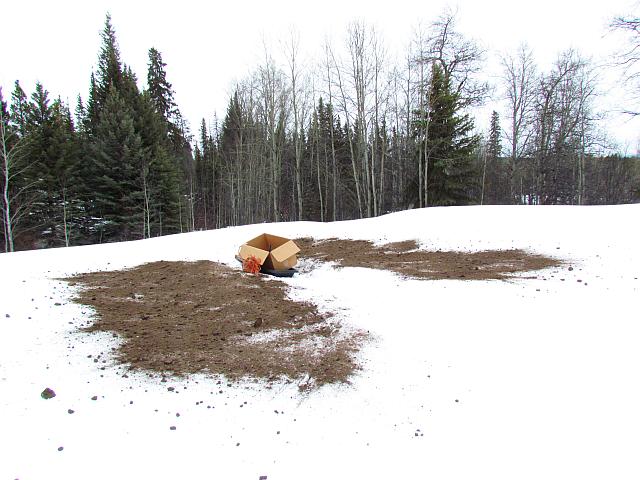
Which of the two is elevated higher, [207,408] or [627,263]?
[627,263]

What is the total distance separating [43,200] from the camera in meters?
21.6

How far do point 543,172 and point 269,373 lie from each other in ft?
96.0

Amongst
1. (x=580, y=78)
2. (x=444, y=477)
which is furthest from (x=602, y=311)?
(x=580, y=78)

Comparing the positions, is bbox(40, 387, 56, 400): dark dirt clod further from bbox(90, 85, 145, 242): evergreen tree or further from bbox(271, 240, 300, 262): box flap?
bbox(90, 85, 145, 242): evergreen tree

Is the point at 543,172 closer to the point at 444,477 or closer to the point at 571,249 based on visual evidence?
the point at 571,249

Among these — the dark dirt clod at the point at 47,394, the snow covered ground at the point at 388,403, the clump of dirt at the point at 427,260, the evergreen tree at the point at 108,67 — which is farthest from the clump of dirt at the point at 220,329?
the evergreen tree at the point at 108,67

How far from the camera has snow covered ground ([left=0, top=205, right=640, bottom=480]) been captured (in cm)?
213

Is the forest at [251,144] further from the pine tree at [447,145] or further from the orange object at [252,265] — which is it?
the orange object at [252,265]

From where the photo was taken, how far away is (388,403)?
2.80m

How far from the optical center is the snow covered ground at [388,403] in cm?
213

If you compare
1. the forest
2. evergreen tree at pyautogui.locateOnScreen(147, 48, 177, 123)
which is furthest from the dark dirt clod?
evergreen tree at pyautogui.locateOnScreen(147, 48, 177, 123)

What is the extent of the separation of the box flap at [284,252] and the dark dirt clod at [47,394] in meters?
6.00

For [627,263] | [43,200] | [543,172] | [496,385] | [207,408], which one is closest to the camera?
[207,408]

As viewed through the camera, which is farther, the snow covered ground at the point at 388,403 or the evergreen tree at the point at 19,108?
the evergreen tree at the point at 19,108
